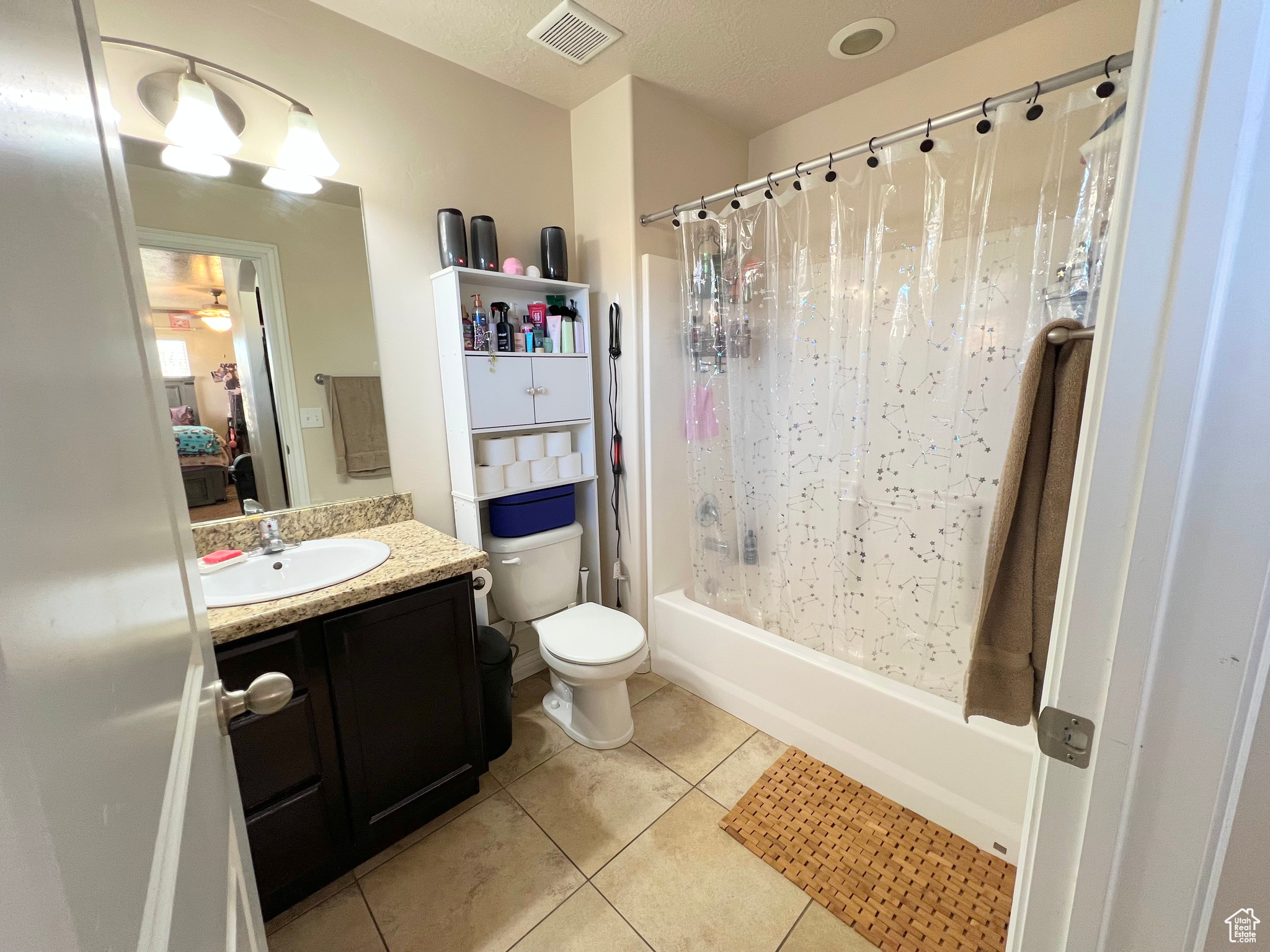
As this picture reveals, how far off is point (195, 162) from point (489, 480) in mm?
1240

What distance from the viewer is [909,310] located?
5.51ft

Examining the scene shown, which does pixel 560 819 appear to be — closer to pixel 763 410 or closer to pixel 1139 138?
pixel 763 410

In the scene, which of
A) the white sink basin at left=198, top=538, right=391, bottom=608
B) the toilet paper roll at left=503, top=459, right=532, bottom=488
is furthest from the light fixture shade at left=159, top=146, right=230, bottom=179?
the toilet paper roll at left=503, top=459, right=532, bottom=488

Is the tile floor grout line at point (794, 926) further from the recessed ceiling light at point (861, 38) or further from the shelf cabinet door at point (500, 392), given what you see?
the recessed ceiling light at point (861, 38)

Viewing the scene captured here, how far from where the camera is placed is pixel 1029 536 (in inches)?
39.7

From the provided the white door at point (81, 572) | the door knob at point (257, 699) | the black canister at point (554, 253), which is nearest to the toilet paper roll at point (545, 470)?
the black canister at point (554, 253)

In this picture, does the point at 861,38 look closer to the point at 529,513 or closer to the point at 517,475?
the point at 517,475

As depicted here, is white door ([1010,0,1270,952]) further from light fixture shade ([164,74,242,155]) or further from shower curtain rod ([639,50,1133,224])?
light fixture shade ([164,74,242,155])

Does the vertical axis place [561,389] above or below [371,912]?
above

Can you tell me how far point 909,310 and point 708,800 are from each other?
175 cm

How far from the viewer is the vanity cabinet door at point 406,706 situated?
1.33 meters

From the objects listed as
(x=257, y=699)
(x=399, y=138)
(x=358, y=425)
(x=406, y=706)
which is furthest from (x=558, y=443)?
(x=257, y=699)

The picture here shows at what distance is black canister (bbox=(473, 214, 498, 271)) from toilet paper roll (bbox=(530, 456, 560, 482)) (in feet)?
2.46

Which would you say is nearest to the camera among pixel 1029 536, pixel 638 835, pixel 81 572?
pixel 81 572
